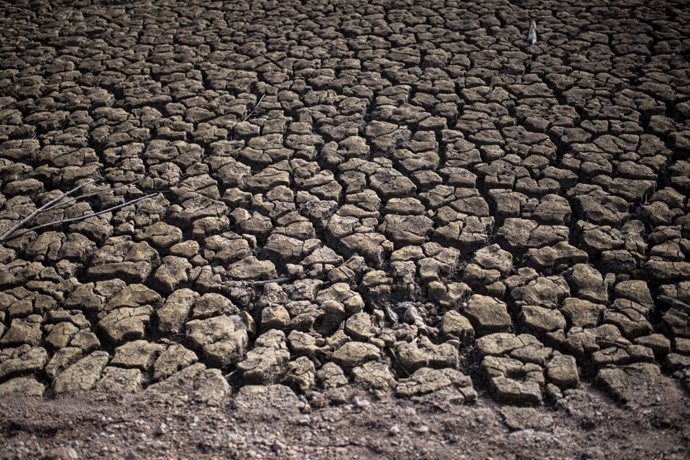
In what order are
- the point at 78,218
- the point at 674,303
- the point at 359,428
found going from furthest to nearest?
the point at 78,218 < the point at 674,303 < the point at 359,428

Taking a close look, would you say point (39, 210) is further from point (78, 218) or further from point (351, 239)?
point (351, 239)

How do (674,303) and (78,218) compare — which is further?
(78,218)

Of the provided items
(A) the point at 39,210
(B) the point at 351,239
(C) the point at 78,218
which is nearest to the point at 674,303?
(B) the point at 351,239

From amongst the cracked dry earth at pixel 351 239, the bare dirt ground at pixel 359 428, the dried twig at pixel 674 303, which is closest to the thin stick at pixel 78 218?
the cracked dry earth at pixel 351 239

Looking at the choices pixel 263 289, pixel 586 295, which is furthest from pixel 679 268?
pixel 263 289

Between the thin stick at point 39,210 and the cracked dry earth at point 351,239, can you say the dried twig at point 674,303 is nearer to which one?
the cracked dry earth at point 351,239

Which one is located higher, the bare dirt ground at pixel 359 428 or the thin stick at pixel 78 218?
the thin stick at pixel 78 218

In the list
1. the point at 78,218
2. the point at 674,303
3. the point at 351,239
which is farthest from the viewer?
the point at 78,218

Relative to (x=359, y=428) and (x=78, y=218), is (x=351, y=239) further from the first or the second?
(x=78, y=218)

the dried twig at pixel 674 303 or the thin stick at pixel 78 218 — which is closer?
the dried twig at pixel 674 303

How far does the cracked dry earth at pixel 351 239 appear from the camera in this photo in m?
2.12

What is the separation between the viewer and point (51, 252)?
9.07 feet

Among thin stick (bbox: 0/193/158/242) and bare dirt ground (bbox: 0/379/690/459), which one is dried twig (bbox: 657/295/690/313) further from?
thin stick (bbox: 0/193/158/242)

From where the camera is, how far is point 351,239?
280 cm
